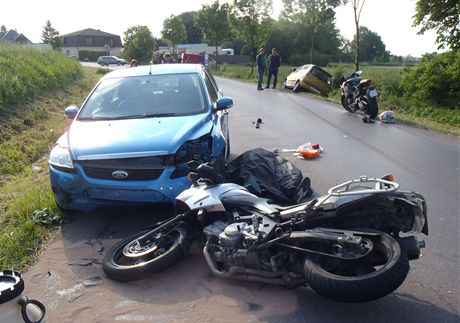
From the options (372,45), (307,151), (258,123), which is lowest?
(372,45)

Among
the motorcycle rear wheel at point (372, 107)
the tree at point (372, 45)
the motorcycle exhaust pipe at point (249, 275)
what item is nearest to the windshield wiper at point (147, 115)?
the motorcycle exhaust pipe at point (249, 275)

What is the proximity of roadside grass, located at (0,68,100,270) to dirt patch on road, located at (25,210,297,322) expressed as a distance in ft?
1.22

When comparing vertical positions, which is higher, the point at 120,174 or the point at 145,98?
the point at 145,98

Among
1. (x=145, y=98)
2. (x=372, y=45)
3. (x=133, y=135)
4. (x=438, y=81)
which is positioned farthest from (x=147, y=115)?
(x=372, y=45)

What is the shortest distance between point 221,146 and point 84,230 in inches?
76.1

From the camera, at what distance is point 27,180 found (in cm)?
770

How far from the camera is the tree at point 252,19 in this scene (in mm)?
37031

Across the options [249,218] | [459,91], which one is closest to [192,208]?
[249,218]

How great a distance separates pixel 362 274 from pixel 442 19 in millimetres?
15129

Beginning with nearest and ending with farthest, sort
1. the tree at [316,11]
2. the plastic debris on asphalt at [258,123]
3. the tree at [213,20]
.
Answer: the plastic debris on asphalt at [258,123] < the tree at [316,11] < the tree at [213,20]

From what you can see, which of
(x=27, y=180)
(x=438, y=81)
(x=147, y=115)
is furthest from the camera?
(x=438, y=81)

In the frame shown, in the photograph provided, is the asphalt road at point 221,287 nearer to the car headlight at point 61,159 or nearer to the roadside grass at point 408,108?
the car headlight at point 61,159

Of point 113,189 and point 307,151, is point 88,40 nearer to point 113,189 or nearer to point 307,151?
point 307,151

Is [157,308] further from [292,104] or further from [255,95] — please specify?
[255,95]
